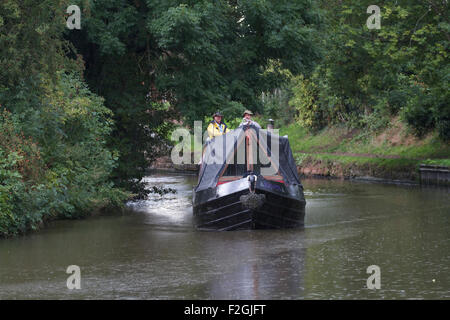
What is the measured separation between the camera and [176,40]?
905 inches

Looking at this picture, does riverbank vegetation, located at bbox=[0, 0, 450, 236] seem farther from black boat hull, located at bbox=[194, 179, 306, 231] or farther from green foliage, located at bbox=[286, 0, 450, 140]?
black boat hull, located at bbox=[194, 179, 306, 231]

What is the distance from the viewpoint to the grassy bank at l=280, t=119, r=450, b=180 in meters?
35.0

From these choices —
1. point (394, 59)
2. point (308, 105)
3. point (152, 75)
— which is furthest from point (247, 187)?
→ point (308, 105)

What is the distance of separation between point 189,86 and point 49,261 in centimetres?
1062

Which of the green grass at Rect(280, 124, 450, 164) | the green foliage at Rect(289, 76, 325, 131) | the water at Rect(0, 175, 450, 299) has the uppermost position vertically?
the green foliage at Rect(289, 76, 325, 131)

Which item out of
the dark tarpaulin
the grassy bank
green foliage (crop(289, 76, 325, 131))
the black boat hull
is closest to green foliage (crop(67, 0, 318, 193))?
the dark tarpaulin

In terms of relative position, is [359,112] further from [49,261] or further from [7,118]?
[49,261]

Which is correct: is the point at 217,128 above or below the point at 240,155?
above

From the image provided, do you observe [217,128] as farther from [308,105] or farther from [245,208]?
[308,105]

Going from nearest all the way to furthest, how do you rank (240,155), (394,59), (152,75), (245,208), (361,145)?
(245,208) < (240,155) < (152,75) < (394,59) < (361,145)

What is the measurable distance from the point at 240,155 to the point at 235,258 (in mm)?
4643

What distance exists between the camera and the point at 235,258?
577 inches

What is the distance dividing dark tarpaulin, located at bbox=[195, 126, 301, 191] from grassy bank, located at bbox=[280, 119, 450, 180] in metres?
13.9
